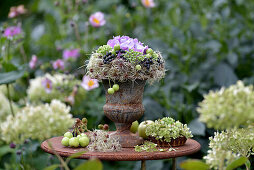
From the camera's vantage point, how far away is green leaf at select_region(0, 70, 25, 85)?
264 cm

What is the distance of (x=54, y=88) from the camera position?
3.36m

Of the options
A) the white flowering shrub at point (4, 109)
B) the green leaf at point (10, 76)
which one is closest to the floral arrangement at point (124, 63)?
the green leaf at point (10, 76)

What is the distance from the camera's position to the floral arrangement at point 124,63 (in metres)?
1.71

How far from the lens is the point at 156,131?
1802 millimetres

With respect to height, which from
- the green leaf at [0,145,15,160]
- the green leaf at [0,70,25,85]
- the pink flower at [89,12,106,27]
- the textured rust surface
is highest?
the pink flower at [89,12,106,27]

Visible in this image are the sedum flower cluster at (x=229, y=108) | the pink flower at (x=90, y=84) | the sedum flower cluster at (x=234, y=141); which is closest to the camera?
the sedum flower cluster at (x=229, y=108)

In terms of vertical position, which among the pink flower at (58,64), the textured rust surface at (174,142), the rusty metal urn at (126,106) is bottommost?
the textured rust surface at (174,142)

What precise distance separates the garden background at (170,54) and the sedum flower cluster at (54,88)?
75mm

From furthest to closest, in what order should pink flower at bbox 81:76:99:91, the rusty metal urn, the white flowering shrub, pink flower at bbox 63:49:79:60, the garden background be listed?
Answer: pink flower at bbox 63:49:79:60 < the white flowering shrub < the garden background < pink flower at bbox 81:76:99:91 < the rusty metal urn

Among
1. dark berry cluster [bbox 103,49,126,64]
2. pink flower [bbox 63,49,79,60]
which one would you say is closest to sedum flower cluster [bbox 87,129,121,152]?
dark berry cluster [bbox 103,49,126,64]

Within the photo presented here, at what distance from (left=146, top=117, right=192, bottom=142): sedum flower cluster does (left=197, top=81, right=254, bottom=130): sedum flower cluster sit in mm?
498

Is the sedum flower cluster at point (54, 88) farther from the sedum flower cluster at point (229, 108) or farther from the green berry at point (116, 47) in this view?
the sedum flower cluster at point (229, 108)

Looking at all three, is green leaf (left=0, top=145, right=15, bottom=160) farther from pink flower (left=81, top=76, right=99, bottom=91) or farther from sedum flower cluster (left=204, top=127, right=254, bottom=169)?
sedum flower cluster (left=204, top=127, right=254, bottom=169)

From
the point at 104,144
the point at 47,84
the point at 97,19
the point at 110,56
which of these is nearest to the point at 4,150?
the point at 47,84
